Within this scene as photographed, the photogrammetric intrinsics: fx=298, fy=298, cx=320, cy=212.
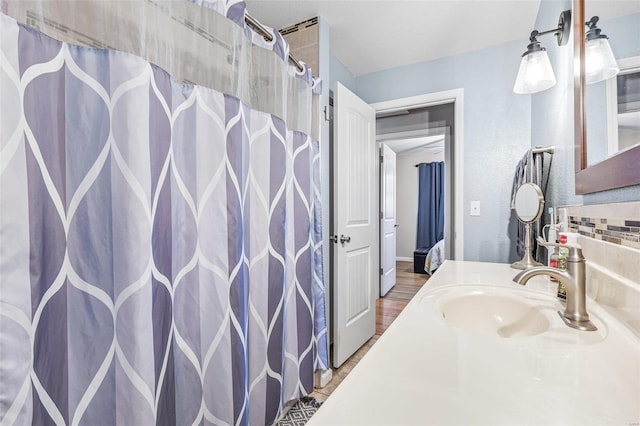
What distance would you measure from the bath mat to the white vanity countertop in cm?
126

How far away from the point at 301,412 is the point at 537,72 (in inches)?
81.2

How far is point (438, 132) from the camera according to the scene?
2867mm

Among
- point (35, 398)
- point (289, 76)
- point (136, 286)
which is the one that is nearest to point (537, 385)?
point (136, 286)

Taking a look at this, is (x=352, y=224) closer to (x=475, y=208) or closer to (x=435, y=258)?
(x=475, y=208)

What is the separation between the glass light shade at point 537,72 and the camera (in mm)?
1328

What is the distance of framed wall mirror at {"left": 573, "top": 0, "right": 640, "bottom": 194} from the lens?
2.06ft

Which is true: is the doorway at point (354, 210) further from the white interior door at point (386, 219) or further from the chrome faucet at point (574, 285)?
the chrome faucet at point (574, 285)

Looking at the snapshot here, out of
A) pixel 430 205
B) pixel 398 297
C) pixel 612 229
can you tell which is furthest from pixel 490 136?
pixel 430 205

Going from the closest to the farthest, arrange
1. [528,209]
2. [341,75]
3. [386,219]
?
[528,209] → [341,75] → [386,219]

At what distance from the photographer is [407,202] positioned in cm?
623

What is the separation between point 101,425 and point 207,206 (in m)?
0.67

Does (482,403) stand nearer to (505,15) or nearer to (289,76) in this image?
(289,76)

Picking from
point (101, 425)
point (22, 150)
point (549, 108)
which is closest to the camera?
point (22, 150)

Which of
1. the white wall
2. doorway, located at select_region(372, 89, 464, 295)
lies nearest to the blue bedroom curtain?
the white wall
